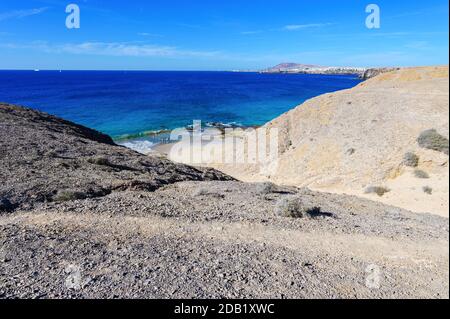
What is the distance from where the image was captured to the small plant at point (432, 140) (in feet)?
69.5

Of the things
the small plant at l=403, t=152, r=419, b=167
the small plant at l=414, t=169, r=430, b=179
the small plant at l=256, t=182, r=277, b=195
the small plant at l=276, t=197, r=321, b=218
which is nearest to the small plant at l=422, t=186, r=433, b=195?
the small plant at l=414, t=169, r=430, b=179

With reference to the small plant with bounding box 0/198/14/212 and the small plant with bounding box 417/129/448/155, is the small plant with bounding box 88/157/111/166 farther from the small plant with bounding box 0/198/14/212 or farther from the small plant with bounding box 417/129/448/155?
the small plant with bounding box 417/129/448/155

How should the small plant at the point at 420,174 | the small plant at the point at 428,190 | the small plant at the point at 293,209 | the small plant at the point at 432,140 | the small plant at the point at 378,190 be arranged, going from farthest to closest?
the small plant at the point at 432,140
the small plant at the point at 420,174
the small plant at the point at 378,190
the small plant at the point at 428,190
the small plant at the point at 293,209

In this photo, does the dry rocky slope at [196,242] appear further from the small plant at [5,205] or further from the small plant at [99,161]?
the small plant at [99,161]

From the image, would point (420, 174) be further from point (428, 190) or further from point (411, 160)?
point (428, 190)

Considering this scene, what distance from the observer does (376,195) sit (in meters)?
19.7

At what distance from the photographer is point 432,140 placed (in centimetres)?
2236

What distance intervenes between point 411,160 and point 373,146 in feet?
13.6

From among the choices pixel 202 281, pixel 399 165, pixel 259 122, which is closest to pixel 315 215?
pixel 202 281

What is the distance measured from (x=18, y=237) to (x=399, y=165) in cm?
2201

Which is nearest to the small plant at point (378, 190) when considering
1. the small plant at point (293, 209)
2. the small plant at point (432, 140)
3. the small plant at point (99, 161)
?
the small plant at point (432, 140)

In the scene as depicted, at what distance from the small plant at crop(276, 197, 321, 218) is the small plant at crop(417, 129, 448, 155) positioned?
45.0ft

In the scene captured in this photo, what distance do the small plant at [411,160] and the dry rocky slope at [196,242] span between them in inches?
358
